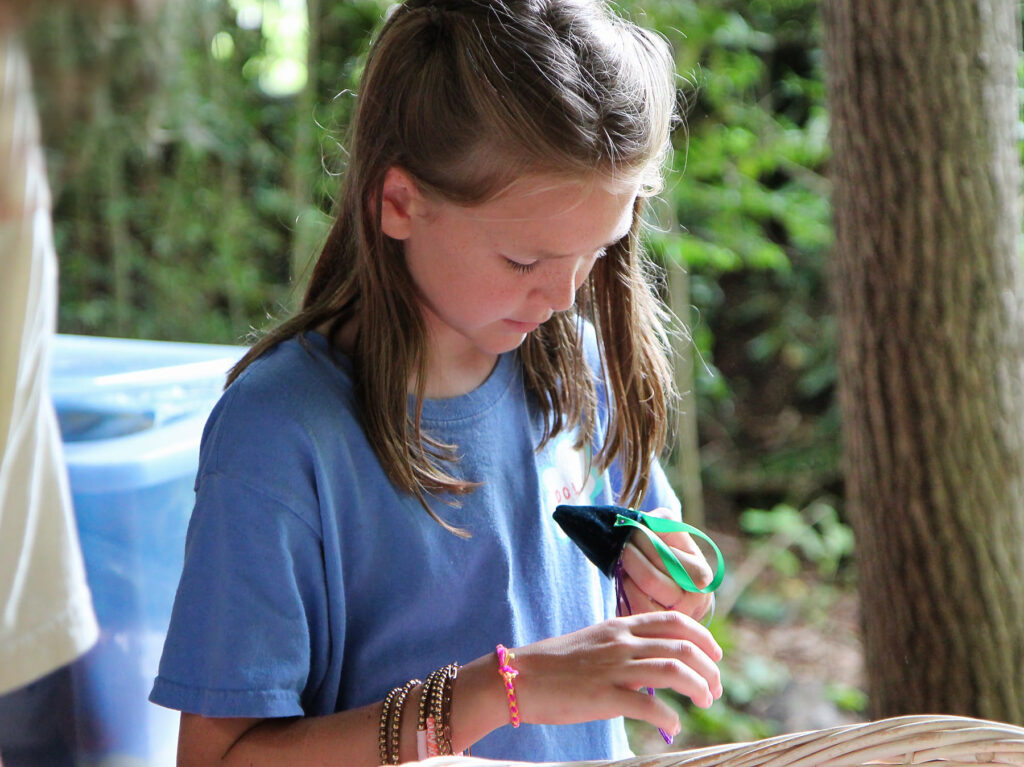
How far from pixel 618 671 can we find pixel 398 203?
45 centimetres

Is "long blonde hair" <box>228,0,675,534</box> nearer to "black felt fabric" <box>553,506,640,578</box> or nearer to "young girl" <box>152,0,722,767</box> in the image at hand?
"young girl" <box>152,0,722,767</box>

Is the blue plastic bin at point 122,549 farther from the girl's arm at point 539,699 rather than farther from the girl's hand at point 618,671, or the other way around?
the girl's hand at point 618,671

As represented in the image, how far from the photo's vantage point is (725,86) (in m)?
2.68

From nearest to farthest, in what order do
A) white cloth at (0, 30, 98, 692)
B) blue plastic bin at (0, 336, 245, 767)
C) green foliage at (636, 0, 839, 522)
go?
Answer: white cloth at (0, 30, 98, 692) → blue plastic bin at (0, 336, 245, 767) → green foliage at (636, 0, 839, 522)

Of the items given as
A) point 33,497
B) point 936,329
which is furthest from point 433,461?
point 936,329

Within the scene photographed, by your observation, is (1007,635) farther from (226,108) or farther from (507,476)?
(226,108)

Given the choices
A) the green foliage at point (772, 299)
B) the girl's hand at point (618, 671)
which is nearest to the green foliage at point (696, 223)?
the green foliage at point (772, 299)

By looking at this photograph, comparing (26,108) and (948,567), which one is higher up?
(26,108)

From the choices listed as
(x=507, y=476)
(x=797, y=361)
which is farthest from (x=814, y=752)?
(x=797, y=361)

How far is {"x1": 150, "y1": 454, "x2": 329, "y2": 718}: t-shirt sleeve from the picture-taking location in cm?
83

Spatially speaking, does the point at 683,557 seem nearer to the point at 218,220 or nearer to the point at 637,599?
the point at 637,599

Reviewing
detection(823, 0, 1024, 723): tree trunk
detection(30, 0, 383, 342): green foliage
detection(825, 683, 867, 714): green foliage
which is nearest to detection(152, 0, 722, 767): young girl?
detection(823, 0, 1024, 723): tree trunk

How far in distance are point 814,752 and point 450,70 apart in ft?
2.03

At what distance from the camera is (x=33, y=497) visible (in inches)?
36.5
